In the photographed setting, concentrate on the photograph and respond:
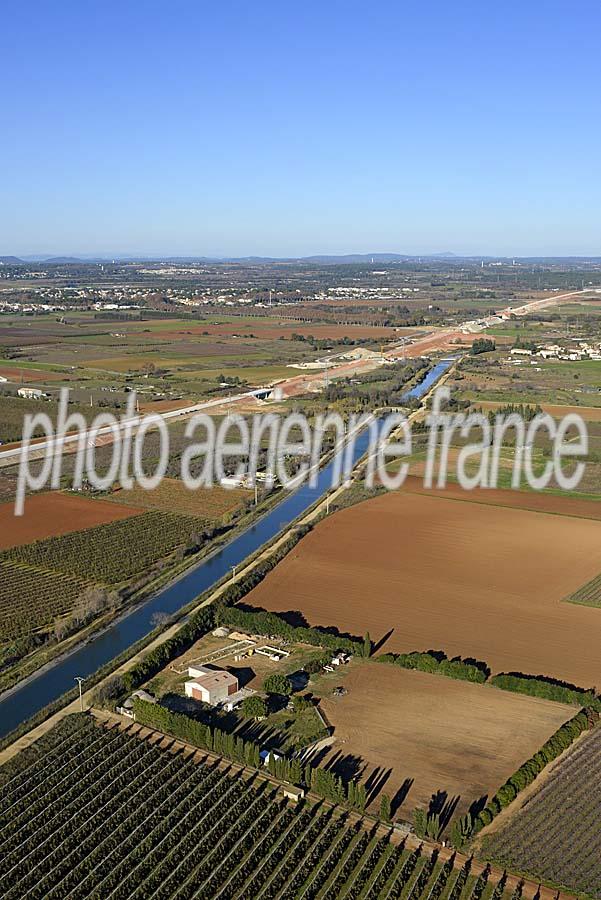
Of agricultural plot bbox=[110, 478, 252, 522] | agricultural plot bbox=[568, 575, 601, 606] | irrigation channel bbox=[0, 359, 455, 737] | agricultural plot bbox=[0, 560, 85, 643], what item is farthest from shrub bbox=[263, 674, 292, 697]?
agricultural plot bbox=[110, 478, 252, 522]

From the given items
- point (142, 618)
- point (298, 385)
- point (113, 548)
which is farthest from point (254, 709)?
point (298, 385)

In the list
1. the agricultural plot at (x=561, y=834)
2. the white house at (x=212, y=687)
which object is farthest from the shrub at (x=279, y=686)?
the agricultural plot at (x=561, y=834)

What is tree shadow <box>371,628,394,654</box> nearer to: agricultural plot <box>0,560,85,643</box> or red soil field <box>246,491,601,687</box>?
red soil field <box>246,491,601,687</box>

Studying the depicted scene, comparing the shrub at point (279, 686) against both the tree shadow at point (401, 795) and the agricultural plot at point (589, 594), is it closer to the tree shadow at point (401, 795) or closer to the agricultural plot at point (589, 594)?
the tree shadow at point (401, 795)

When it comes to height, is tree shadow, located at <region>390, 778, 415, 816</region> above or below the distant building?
below

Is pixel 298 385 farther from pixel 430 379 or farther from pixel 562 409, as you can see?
pixel 562 409

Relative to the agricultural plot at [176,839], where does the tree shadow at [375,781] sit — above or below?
above
